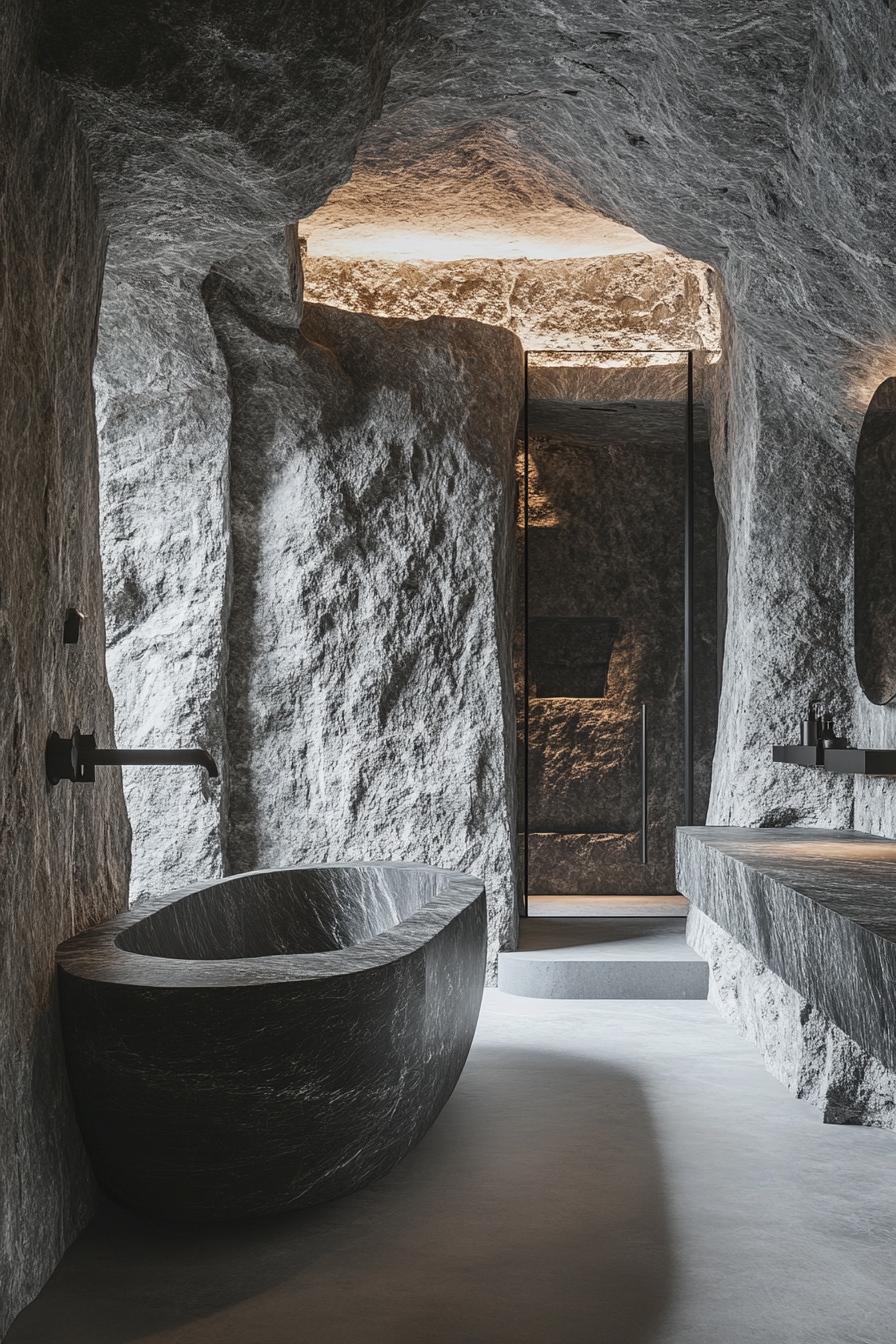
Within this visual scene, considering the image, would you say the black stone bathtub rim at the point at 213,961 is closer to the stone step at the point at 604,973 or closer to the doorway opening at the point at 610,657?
the stone step at the point at 604,973

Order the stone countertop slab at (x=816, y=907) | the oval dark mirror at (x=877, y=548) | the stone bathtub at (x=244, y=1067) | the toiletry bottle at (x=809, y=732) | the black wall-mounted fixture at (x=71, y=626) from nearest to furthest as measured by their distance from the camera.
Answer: the stone countertop slab at (x=816, y=907) < the stone bathtub at (x=244, y=1067) < the black wall-mounted fixture at (x=71, y=626) < the oval dark mirror at (x=877, y=548) < the toiletry bottle at (x=809, y=732)

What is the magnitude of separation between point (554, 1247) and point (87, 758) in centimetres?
128

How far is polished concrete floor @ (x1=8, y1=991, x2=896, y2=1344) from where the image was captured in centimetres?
182

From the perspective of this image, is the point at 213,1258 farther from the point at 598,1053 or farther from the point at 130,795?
the point at 130,795

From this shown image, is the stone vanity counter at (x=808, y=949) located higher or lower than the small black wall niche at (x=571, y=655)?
lower

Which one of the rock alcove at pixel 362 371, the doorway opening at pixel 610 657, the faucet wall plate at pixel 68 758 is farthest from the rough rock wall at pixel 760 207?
the faucet wall plate at pixel 68 758

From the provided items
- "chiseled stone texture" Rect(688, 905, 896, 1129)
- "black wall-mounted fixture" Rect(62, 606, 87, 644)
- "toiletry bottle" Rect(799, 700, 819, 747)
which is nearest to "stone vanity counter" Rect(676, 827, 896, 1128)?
"chiseled stone texture" Rect(688, 905, 896, 1129)

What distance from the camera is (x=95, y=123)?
230 cm

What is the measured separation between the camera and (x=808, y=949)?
7.08 feet

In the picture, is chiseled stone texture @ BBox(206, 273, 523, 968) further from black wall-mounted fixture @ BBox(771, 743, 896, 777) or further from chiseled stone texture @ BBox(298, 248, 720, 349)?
black wall-mounted fixture @ BBox(771, 743, 896, 777)

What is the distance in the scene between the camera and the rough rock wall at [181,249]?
211 centimetres

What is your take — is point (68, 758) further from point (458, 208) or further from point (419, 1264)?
point (458, 208)

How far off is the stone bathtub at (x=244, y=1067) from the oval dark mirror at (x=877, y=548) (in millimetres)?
1789

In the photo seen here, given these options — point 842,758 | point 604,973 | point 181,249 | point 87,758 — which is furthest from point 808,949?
point 181,249
